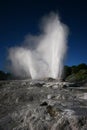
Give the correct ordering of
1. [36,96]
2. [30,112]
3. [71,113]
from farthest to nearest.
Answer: [36,96] → [30,112] → [71,113]

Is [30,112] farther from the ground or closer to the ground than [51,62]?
closer to the ground

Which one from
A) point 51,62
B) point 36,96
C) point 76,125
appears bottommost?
point 76,125

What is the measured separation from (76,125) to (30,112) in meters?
2.55

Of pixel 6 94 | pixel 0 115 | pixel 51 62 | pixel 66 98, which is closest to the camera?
pixel 0 115

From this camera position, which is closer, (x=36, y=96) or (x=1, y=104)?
(x=1, y=104)

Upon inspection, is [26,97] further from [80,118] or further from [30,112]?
[80,118]

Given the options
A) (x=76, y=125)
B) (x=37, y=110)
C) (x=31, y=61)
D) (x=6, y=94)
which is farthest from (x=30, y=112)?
(x=31, y=61)

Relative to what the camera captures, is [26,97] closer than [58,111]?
No

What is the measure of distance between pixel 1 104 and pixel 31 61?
114ft

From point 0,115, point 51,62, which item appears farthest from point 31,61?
point 0,115

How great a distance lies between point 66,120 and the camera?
20.4ft

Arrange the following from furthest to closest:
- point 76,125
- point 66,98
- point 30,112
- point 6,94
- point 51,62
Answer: point 51,62, point 6,94, point 66,98, point 30,112, point 76,125

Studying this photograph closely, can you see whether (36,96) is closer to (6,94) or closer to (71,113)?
(6,94)

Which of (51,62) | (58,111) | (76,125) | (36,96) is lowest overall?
(76,125)
